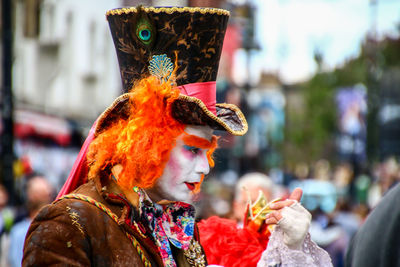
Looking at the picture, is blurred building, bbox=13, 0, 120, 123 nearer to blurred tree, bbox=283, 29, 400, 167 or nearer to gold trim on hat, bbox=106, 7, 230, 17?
blurred tree, bbox=283, 29, 400, 167

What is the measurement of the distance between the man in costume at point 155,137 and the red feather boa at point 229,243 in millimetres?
480

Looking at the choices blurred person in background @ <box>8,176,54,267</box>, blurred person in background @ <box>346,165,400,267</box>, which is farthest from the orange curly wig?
blurred person in background @ <box>8,176,54,267</box>

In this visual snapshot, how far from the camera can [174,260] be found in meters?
2.84

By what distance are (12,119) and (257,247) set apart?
196 inches

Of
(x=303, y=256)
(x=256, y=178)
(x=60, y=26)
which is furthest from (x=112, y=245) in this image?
(x=60, y=26)

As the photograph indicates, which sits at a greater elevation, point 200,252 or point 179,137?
point 179,137

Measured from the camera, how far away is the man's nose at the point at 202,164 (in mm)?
2764

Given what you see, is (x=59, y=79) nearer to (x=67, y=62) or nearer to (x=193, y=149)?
(x=67, y=62)

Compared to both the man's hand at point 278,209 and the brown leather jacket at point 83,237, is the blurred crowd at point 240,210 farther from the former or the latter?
the brown leather jacket at point 83,237

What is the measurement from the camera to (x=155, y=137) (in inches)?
106

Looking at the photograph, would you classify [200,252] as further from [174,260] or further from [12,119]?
[12,119]

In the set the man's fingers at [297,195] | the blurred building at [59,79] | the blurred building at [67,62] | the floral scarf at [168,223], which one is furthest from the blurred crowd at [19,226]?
the blurred building at [67,62]

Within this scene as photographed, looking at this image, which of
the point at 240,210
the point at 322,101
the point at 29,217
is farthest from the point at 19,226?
the point at 322,101

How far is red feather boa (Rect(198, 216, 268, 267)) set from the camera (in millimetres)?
3316
